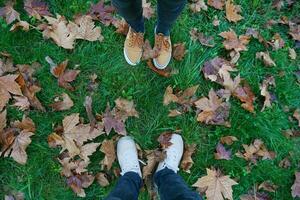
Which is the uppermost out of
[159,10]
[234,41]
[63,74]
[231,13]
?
[159,10]

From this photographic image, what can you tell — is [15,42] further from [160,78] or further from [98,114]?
[160,78]

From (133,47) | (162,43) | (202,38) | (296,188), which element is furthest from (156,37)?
(296,188)

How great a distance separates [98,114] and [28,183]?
64cm

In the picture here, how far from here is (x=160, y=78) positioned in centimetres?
268

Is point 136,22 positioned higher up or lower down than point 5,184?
higher up

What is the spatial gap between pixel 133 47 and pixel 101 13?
0.40 meters

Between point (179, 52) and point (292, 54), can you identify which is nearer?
point (179, 52)

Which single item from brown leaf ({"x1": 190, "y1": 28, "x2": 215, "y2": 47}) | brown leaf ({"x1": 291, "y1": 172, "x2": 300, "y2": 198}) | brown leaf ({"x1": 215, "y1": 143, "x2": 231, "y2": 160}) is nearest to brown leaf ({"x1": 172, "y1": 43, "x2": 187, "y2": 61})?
brown leaf ({"x1": 190, "y1": 28, "x2": 215, "y2": 47})

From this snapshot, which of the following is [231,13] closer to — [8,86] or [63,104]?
[63,104]

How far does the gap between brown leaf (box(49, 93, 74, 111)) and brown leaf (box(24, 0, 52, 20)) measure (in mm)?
652

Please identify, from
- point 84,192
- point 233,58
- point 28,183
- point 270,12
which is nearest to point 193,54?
point 233,58

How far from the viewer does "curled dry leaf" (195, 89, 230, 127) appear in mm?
2594

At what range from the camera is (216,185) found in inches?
96.8

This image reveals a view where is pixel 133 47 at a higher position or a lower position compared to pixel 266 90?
higher
